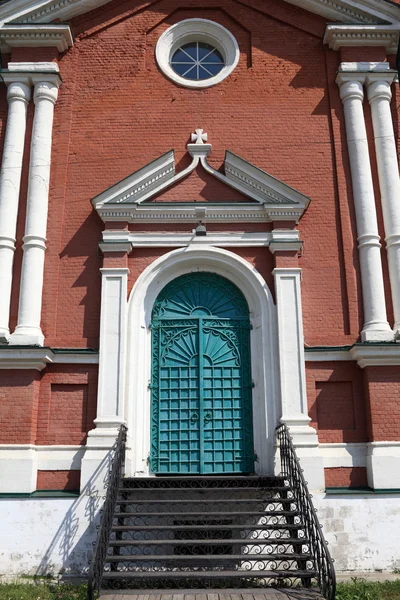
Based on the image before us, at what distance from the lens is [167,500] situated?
21.6 ft

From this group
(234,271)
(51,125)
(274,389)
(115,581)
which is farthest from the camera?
(51,125)

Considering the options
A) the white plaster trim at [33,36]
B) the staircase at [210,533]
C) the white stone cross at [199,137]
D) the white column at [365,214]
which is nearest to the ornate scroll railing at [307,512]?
the staircase at [210,533]

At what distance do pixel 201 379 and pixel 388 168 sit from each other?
13.1 feet

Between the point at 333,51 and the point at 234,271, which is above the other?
the point at 333,51

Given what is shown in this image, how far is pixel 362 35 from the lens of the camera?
924 cm

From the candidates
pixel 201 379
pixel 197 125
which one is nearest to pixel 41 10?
pixel 197 125

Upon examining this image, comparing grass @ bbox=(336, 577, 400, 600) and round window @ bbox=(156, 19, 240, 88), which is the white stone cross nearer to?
round window @ bbox=(156, 19, 240, 88)

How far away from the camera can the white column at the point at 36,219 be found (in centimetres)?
791

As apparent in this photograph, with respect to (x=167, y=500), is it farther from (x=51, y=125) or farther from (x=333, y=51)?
(x=333, y=51)

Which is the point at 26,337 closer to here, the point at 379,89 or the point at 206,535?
the point at 206,535

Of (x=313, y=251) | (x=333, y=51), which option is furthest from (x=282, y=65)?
(x=313, y=251)

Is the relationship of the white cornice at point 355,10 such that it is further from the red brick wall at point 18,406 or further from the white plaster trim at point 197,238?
the red brick wall at point 18,406

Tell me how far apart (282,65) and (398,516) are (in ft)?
21.8

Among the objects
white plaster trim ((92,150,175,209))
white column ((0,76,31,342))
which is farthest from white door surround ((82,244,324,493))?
white column ((0,76,31,342))
